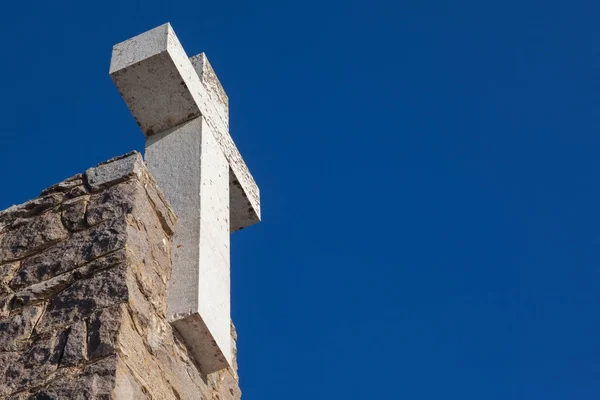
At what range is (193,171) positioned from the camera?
13.1 ft

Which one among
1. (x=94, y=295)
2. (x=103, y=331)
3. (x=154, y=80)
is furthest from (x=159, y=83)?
(x=103, y=331)

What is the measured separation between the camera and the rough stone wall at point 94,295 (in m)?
3.04

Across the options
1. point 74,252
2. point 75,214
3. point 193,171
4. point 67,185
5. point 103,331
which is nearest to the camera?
point 103,331

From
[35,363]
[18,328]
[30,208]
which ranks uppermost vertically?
[30,208]

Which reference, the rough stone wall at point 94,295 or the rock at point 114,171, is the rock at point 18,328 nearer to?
the rough stone wall at point 94,295

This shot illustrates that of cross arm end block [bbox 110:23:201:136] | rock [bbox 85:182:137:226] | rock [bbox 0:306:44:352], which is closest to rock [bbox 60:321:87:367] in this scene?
rock [bbox 0:306:44:352]

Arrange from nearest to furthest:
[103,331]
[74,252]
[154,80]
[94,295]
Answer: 1. [103,331]
2. [94,295]
3. [74,252]
4. [154,80]

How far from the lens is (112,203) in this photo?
353cm

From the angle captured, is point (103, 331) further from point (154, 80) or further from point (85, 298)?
point (154, 80)

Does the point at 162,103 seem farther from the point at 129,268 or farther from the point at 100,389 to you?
the point at 100,389

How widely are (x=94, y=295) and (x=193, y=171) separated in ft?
2.98

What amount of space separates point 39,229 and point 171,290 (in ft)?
1.77

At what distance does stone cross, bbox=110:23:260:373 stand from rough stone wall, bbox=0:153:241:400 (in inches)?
2.7

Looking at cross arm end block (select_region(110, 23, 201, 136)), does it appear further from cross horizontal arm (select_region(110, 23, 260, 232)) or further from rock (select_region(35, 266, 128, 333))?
rock (select_region(35, 266, 128, 333))
